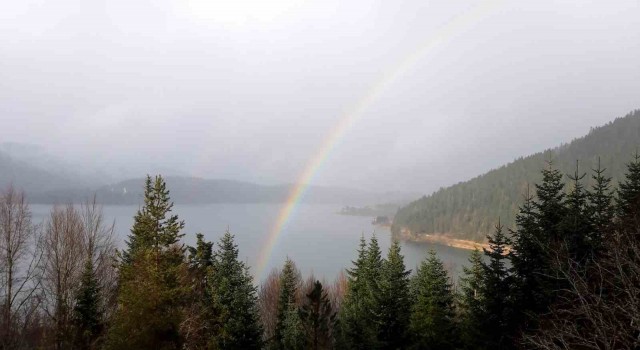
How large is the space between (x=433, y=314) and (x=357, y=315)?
4.95m

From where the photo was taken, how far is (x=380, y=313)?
2061 cm

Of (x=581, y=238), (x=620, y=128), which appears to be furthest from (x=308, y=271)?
(x=620, y=128)

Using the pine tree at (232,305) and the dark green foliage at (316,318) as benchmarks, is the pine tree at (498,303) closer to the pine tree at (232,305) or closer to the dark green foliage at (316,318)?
the dark green foliage at (316,318)

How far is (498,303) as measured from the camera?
1695 cm

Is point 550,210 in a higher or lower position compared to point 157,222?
higher

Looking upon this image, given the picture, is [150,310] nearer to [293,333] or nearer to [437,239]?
[293,333]

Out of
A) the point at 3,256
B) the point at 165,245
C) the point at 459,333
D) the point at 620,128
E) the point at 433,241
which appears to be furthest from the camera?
the point at 620,128

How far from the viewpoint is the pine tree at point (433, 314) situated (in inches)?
765

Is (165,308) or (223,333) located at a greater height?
(165,308)

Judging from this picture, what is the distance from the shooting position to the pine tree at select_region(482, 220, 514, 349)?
645 inches

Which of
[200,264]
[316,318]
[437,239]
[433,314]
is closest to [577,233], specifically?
[433,314]

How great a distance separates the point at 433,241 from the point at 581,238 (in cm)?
12567

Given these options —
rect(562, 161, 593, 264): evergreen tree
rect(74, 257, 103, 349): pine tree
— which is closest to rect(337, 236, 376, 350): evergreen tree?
rect(562, 161, 593, 264): evergreen tree

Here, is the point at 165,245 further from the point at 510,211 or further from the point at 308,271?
the point at 510,211
